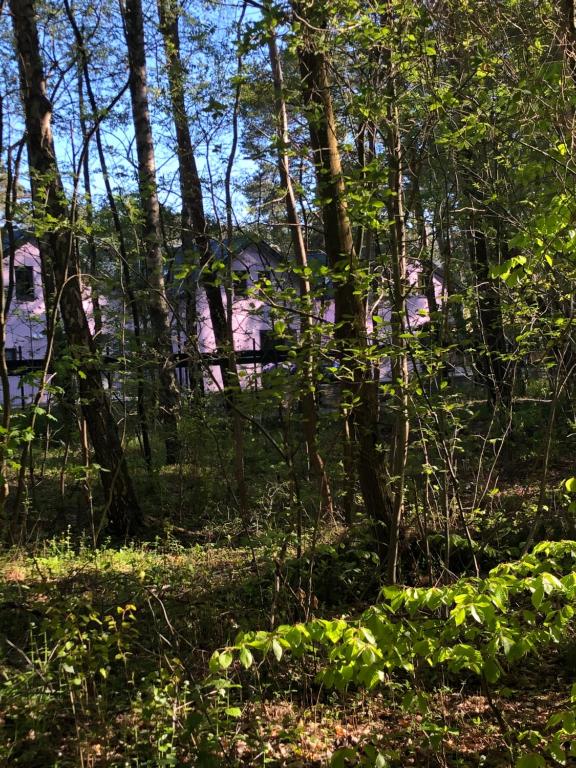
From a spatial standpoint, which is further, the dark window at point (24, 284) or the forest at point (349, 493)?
the dark window at point (24, 284)

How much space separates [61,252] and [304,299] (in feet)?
11.9

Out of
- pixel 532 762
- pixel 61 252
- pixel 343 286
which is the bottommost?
pixel 532 762

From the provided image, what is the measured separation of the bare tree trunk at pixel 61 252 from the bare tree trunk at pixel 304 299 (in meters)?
2.05

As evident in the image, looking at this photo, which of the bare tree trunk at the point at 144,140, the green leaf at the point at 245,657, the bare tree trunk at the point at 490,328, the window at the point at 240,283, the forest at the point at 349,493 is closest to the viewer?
the green leaf at the point at 245,657

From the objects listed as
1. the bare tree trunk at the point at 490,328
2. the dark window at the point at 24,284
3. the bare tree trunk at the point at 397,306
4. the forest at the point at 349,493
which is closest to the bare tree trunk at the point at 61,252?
the forest at the point at 349,493

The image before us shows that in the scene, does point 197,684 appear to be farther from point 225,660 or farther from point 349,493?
point 349,493

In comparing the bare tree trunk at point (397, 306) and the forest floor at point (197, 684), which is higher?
the bare tree trunk at point (397, 306)

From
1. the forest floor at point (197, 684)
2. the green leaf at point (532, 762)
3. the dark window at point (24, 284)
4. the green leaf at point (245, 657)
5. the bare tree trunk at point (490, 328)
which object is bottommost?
the forest floor at point (197, 684)

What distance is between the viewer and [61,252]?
21.1ft

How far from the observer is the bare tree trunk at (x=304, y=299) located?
417 cm

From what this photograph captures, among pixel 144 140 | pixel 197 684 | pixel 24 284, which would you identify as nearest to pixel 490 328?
pixel 197 684

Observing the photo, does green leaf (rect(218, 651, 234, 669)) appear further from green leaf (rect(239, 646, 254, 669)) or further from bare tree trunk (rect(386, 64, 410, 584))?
bare tree trunk (rect(386, 64, 410, 584))

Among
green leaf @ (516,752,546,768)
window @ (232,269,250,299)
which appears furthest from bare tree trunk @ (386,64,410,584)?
green leaf @ (516,752,546,768)

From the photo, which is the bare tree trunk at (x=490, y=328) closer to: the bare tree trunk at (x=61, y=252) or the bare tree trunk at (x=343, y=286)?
the bare tree trunk at (x=343, y=286)
